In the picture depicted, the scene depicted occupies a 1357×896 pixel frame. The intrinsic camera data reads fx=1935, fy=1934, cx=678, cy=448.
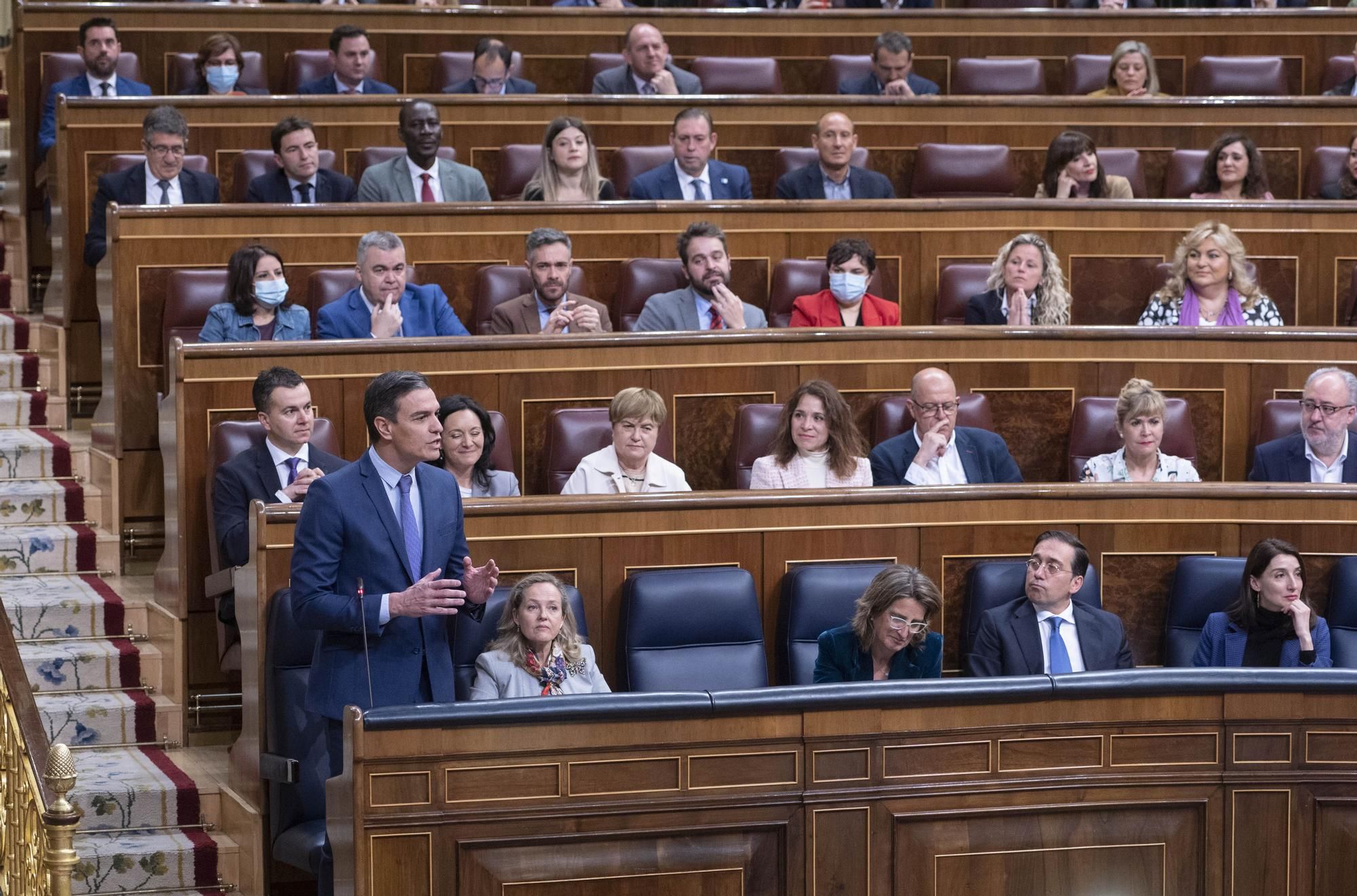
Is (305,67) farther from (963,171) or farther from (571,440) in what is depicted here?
(571,440)

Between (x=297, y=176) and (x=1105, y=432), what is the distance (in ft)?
5.05

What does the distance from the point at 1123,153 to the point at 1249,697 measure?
2269mm

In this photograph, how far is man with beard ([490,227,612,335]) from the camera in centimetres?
315

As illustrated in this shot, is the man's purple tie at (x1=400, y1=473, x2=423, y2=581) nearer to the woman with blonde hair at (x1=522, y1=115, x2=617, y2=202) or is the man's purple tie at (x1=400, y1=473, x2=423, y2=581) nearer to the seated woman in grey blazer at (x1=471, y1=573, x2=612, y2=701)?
the seated woman in grey blazer at (x1=471, y1=573, x2=612, y2=701)

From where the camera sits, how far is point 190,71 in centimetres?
417

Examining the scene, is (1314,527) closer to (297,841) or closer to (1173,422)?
(1173,422)

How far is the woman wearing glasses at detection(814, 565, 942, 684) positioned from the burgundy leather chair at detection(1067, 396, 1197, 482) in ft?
2.63

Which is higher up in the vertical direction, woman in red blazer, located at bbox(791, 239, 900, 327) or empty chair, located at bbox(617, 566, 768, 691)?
woman in red blazer, located at bbox(791, 239, 900, 327)

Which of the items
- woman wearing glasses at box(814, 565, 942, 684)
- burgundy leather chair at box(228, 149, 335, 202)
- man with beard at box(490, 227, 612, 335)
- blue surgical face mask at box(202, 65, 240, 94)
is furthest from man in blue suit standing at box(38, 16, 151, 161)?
woman wearing glasses at box(814, 565, 942, 684)

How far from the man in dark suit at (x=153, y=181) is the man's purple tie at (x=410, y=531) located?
1468mm

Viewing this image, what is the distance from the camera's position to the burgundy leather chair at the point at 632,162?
3.89 meters

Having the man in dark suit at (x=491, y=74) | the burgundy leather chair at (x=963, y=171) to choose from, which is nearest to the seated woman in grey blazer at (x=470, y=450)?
the man in dark suit at (x=491, y=74)

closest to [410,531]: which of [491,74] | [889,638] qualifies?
[889,638]

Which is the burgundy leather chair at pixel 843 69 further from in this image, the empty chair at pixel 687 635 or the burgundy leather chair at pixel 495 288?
the empty chair at pixel 687 635
